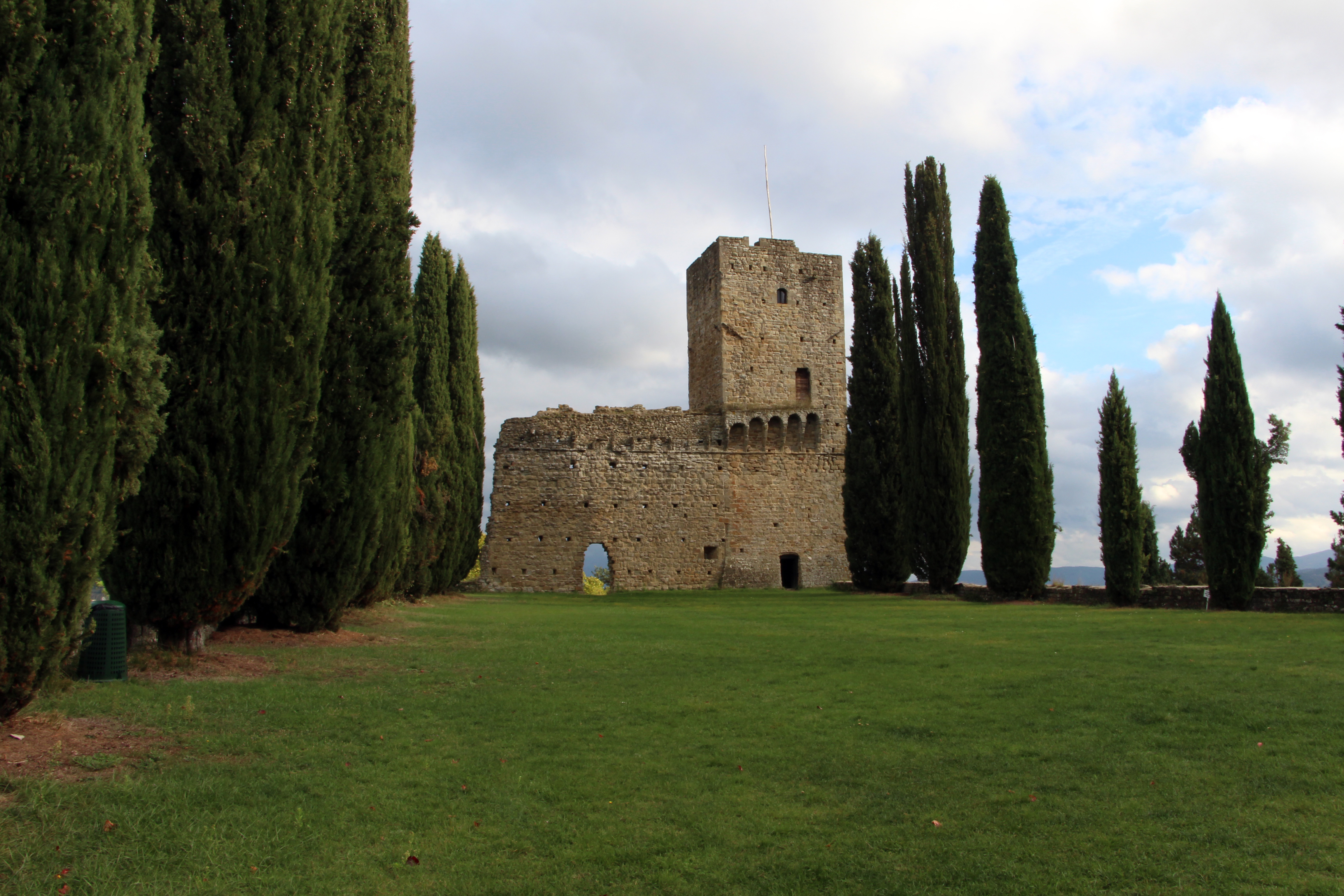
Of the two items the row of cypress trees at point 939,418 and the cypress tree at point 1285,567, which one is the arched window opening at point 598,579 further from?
the cypress tree at point 1285,567

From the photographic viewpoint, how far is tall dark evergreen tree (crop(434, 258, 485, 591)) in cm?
2142

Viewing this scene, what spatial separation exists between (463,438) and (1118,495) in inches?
617

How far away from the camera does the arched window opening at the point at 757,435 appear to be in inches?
1148

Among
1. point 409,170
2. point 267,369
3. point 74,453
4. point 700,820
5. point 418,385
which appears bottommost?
point 700,820

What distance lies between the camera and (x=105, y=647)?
23.7ft

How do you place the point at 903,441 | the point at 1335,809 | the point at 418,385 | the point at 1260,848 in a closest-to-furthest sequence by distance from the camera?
the point at 1260,848 < the point at 1335,809 < the point at 418,385 < the point at 903,441

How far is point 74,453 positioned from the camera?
5301mm

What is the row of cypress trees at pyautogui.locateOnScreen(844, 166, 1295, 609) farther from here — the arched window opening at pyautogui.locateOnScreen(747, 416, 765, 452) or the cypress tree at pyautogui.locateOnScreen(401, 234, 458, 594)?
the cypress tree at pyautogui.locateOnScreen(401, 234, 458, 594)

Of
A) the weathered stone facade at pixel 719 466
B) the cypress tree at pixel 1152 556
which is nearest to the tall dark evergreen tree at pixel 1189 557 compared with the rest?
the cypress tree at pixel 1152 556

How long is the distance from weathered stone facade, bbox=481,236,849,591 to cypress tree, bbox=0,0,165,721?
21873mm

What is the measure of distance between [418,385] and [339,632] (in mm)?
9179

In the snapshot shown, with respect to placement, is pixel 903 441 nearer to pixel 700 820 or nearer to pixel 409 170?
pixel 409 170

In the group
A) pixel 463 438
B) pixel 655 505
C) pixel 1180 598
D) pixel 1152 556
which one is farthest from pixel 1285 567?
pixel 463 438

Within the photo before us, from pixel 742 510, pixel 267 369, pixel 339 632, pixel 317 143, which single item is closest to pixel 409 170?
pixel 317 143
